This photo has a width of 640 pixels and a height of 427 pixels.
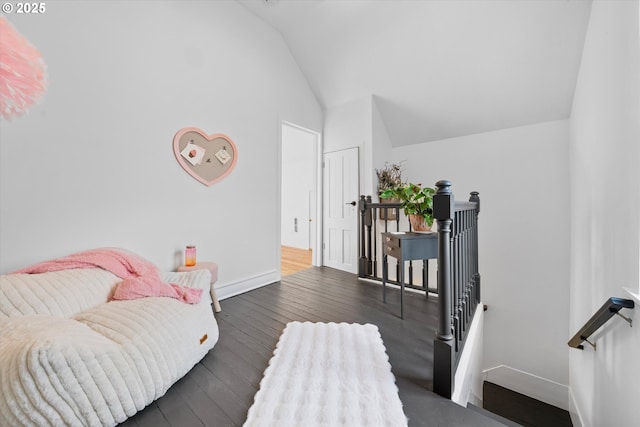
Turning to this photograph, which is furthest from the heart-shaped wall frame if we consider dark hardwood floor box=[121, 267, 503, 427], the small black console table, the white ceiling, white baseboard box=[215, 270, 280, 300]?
the small black console table

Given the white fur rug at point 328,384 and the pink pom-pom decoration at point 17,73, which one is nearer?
the white fur rug at point 328,384

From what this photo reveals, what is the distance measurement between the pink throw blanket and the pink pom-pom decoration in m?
0.97

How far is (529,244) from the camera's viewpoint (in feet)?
9.99

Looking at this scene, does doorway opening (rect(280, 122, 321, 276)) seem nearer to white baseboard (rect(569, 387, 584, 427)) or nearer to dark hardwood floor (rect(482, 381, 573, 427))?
dark hardwood floor (rect(482, 381, 573, 427))

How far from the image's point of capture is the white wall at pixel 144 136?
1.73 metres

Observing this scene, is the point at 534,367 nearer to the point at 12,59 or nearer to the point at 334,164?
the point at 334,164

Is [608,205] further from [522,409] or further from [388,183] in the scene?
[522,409]

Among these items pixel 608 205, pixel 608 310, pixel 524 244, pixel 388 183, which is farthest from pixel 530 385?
pixel 388 183

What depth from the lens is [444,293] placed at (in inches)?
52.4

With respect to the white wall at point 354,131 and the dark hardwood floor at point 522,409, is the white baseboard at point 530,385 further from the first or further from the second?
the white wall at point 354,131

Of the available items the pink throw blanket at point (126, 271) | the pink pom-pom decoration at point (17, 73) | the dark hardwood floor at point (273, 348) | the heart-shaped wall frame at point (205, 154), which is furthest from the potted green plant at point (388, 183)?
the pink pom-pom decoration at point (17, 73)

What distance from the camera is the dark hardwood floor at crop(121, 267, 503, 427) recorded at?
1.20 metres

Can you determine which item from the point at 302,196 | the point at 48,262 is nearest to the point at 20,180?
the point at 48,262

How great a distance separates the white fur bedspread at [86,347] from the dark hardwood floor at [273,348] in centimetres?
11
